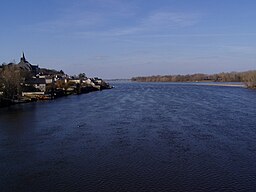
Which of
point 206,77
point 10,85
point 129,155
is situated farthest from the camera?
point 206,77

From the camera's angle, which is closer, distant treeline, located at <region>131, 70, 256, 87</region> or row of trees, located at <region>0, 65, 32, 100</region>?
row of trees, located at <region>0, 65, 32, 100</region>

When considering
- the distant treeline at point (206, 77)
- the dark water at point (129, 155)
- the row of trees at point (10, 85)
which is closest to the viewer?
the dark water at point (129, 155)

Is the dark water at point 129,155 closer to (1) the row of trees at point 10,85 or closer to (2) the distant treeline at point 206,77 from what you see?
(1) the row of trees at point 10,85

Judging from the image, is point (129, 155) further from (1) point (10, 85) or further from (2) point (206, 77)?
(2) point (206, 77)

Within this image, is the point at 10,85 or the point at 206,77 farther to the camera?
the point at 206,77

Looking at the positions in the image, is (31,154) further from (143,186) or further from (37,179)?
(143,186)

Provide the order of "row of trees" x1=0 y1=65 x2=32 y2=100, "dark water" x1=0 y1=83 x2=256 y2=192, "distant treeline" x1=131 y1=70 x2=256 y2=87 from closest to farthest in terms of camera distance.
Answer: "dark water" x1=0 y1=83 x2=256 y2=192, "row of trees" x1=0 y1=65 x2=32 y2=100, "distant treeline" x1=131 y1=70 x2=256 y2=87

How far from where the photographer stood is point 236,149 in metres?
8.77

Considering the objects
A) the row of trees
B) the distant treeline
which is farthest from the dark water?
the distant treeline

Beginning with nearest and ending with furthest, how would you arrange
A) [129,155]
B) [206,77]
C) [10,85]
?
[129,155]
[10,85]
[206,77]

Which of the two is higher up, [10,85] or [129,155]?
[10,85]

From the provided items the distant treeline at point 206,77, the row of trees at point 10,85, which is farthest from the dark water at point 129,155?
the distant treeline at point 206,77

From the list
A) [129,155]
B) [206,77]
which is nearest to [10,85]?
[129,155]

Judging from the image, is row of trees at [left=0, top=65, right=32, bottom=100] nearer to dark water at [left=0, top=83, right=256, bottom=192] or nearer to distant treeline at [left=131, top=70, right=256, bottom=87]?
dark water at [left=0, top=83, right=256, bottom=192]
